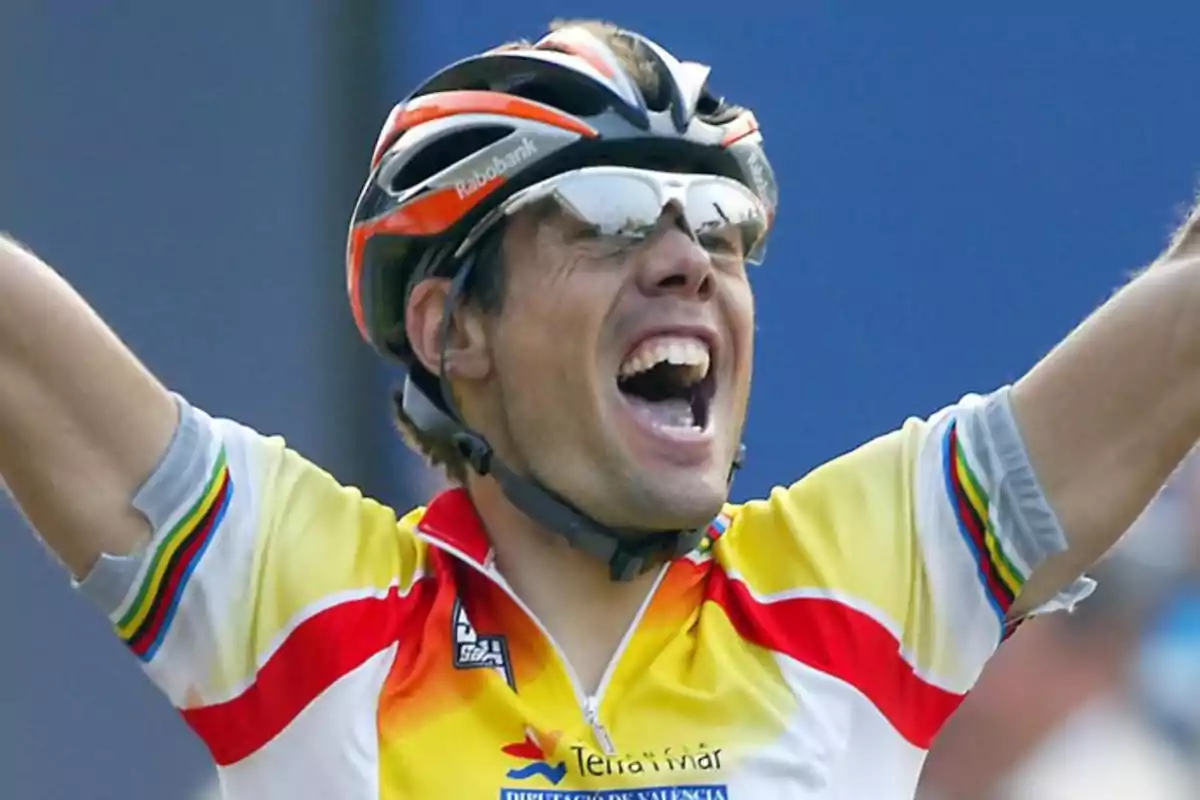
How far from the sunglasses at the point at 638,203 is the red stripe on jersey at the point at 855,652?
40cm

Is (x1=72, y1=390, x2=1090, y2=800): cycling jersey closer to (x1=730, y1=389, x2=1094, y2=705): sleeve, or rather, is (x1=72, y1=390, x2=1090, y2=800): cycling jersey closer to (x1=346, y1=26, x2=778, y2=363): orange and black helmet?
(x1=730, y1=389, x2=1094, y2=705): sleeve

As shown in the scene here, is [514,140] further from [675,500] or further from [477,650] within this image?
[477,650]

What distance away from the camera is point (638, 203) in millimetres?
2443

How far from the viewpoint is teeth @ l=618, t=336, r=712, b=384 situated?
243 centimetres

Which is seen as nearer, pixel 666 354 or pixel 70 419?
pixel 70 419

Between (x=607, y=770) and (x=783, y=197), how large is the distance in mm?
2317

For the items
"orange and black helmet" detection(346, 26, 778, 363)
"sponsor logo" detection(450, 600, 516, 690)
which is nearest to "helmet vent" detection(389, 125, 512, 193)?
"orange and black helmet" detection(346, 26, 778, 363)

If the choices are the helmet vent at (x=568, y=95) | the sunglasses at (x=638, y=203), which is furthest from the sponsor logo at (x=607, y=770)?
the helmet vent at (x=568, y=95)

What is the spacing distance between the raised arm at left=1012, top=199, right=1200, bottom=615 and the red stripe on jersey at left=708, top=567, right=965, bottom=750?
20 cm

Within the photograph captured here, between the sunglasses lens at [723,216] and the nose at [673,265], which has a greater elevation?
the sunglasses lens at [723,216]

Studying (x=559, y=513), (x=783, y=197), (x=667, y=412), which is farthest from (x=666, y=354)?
(x=783, y=197)

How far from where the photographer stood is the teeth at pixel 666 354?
2432mm

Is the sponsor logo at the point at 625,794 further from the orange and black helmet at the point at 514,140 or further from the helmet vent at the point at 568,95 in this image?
the helmet vent at the point at 568,95

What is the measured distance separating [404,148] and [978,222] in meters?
2.19
